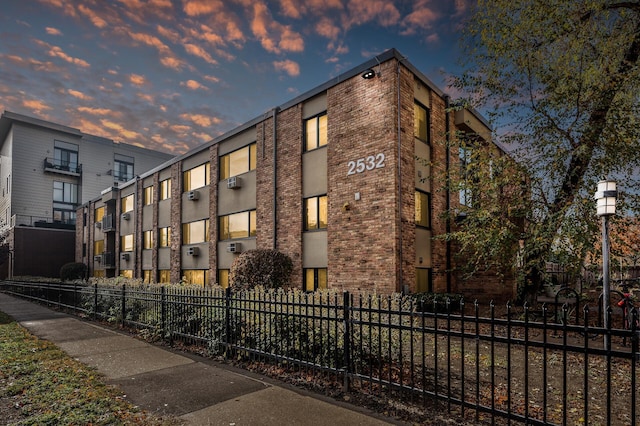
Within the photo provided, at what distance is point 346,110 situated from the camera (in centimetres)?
1447

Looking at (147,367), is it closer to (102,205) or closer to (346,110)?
(346,110)

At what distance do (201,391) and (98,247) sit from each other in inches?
1426

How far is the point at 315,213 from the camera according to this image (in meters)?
15.5

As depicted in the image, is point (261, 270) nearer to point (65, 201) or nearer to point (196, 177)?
point (196, 177)

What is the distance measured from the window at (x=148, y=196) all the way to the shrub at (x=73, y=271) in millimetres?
12543

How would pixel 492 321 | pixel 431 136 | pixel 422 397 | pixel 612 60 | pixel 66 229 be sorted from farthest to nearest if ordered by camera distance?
pixel 66 229 → pixel 431 136 → pixel 612 60 → pixel 422 397 → pixel 492 321

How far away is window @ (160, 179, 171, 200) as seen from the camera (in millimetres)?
26266

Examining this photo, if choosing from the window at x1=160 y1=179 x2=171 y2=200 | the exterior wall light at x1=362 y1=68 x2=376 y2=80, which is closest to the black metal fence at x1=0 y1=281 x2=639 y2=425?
the exterior wall light at x1=362 y1=68 x2=376 y2=80

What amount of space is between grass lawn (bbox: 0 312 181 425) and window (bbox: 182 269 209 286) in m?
13.7

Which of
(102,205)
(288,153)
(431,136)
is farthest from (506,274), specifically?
(102,205)

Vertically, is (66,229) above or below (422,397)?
above

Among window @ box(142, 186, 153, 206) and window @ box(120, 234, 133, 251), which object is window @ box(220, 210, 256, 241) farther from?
window @ box(120, 234, 133, 251)

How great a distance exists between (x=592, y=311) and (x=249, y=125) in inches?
612

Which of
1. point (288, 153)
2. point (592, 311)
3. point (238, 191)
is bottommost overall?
point (592, 311)
